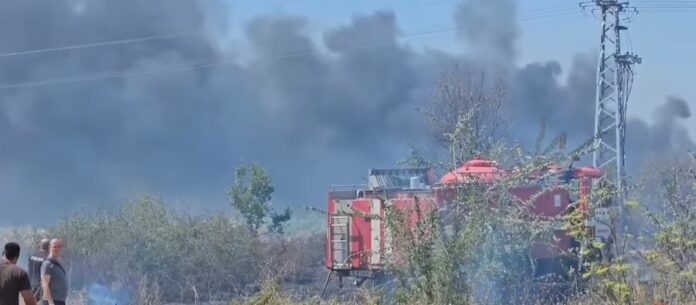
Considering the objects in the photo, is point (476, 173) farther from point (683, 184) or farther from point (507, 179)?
point (683, 184)

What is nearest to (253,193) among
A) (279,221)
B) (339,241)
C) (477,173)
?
(279,221)

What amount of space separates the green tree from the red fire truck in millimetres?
15018

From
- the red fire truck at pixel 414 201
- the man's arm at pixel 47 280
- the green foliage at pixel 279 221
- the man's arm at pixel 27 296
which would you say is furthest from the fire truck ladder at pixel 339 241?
the green foliage at pixel 279 221

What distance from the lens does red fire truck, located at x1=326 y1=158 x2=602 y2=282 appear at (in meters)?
14.7

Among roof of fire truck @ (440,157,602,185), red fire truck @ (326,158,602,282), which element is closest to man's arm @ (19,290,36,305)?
red fire truck @ (326,158,602,282)

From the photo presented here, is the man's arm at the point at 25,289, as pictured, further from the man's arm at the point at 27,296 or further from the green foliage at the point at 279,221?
the green foliage at the point at 279,221

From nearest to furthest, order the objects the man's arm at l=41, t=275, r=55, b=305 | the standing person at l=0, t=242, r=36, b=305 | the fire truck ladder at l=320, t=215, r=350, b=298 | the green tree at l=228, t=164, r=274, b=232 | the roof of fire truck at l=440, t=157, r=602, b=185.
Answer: the standing person at l=0, t=242, r=36, b=305
the man's arm at l=41, t=275, r=55, b=305
the roof of fire truck at l=440, t=157, r=602, b=185
the fire truck ladder at l=320, t=215, r=350, b=298
the green tree at l=228, t=164, r=274, b=232

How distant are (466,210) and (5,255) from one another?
5718mm

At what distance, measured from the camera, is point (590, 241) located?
39.2 feet

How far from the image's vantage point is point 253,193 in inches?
1537

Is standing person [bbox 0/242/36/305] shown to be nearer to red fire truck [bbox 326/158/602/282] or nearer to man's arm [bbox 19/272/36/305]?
man's arm [bbox 19/272/36/305]

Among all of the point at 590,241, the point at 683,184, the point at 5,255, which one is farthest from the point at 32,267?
the point at 683,184

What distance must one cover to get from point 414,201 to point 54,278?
4.75 metres

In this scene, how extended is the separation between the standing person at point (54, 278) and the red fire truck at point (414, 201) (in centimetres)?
393
